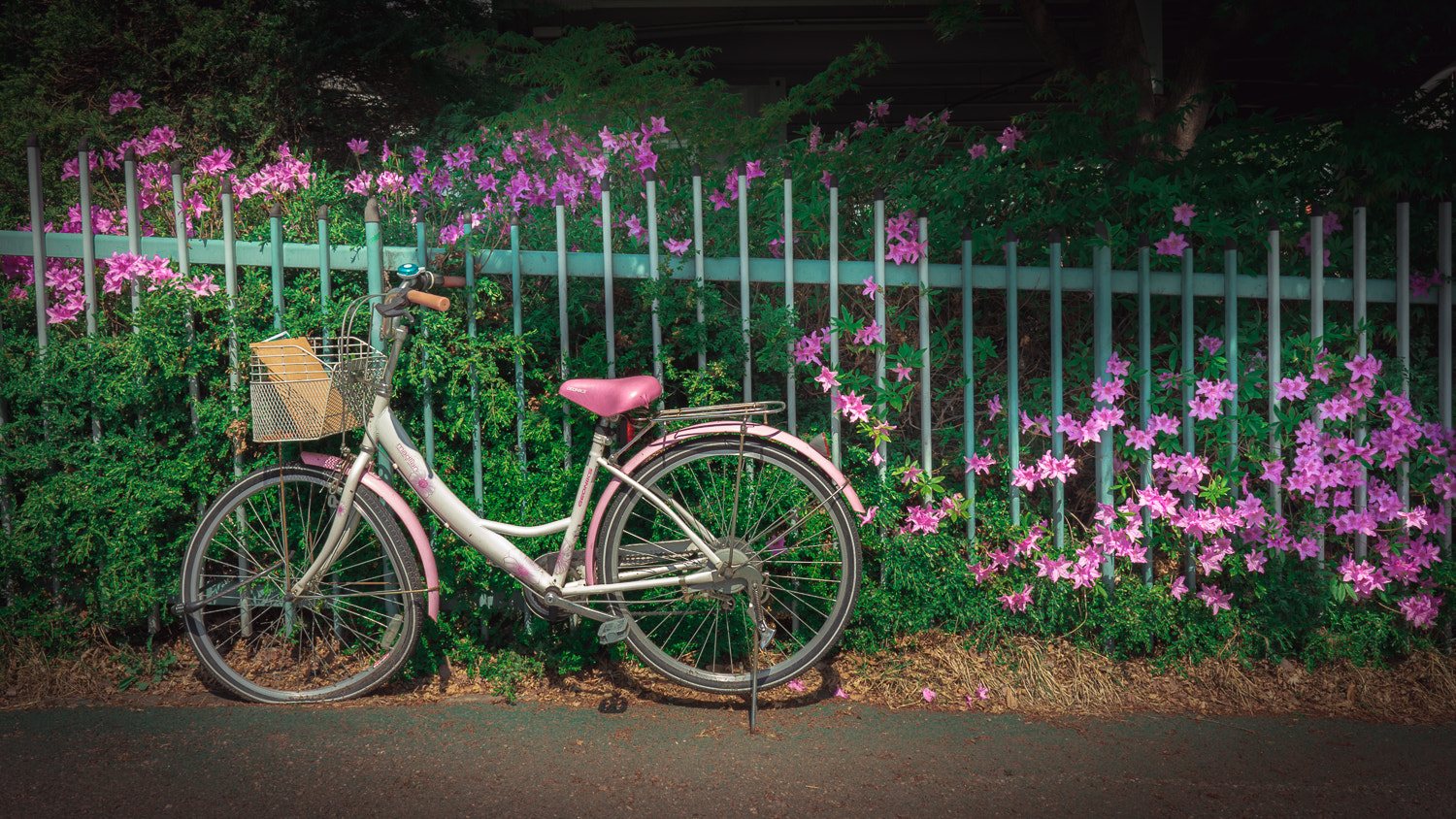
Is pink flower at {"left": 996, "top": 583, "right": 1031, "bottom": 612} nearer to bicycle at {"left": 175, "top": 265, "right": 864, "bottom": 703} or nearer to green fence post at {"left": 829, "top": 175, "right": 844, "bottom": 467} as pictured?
bicycle at {"left": 175, "top": 265, "right": 864, "bottom": 703}

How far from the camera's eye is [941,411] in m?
3.88

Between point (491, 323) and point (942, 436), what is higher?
point (491, 323)

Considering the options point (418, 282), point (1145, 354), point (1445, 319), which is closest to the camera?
point (418, 282)

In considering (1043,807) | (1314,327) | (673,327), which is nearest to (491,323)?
(673,327)

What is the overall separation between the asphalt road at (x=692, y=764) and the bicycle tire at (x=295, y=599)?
213mm

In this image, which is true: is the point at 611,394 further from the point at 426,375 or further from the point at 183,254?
the point at 183,254

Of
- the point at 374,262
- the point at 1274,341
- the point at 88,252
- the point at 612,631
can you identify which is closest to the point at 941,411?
the point at 1274,341

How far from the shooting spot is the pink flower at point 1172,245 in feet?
12.2

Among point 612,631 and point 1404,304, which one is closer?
point 612,631

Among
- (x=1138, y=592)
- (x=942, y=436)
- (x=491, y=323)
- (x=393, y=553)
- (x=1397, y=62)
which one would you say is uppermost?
(x=1397, y=62)

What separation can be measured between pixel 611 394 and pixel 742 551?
0.68 metres

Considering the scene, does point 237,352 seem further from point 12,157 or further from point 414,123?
point 414,123

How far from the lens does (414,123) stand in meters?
8.59

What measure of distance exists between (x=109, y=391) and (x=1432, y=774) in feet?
14.8
